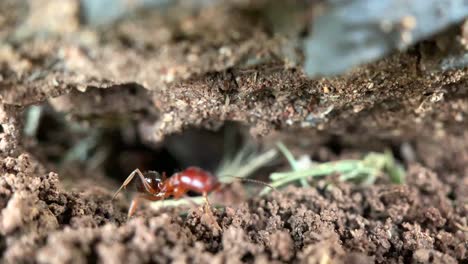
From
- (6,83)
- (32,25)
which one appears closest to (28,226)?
(6,83)

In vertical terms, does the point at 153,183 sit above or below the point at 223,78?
below

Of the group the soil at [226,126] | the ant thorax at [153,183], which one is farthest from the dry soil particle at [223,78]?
the ant thorax at [153,183]

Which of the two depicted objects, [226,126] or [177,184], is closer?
[177,184]

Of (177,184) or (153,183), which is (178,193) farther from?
(153,183)

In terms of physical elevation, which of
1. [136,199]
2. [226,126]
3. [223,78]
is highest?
[226,126]

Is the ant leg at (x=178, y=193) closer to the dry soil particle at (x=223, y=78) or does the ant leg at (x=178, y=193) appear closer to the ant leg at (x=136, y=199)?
the ant leg at (x=136, y=199)

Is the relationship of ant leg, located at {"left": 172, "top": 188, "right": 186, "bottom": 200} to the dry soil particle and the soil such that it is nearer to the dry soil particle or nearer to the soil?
the soil

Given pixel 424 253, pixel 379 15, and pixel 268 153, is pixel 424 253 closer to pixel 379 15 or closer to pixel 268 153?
pixel 379 15

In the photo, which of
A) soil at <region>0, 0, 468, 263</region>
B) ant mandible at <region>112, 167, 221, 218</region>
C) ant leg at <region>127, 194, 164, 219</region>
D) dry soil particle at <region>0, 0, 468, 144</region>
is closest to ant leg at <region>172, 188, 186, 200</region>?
ant mandible at <region>112, 167, 221, 218</region>

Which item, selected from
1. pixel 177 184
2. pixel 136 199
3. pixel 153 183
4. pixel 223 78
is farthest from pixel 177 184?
pixel 223 78
